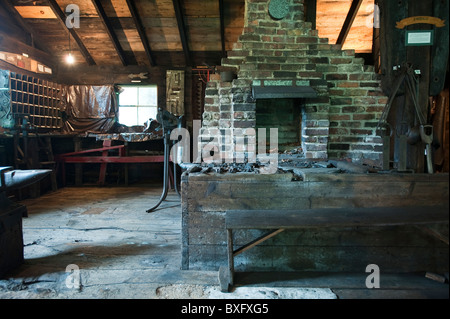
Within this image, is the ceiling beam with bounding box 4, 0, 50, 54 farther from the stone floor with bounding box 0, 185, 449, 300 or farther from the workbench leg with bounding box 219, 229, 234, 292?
the workbench leg with bounding box 219, 229, 234, 292

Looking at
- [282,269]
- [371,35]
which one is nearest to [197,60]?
[371,35]

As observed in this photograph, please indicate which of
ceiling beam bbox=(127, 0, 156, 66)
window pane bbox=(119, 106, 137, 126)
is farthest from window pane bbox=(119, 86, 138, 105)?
ceiling beam bbox=(127, 0, 156, 66)

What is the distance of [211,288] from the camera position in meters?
1.63

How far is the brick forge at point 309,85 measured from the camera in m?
3.03

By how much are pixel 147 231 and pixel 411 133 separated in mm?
2387

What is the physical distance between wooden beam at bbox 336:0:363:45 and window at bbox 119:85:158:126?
3.73 meters

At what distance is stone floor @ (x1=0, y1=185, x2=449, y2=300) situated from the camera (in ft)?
5.12

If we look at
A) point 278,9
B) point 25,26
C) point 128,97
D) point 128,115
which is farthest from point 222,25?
point 25,26

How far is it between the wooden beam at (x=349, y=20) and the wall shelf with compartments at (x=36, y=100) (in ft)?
17.5

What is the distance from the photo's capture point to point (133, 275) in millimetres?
1798

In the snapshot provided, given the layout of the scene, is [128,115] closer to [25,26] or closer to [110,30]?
[110,30]

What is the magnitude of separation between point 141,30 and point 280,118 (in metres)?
3.28

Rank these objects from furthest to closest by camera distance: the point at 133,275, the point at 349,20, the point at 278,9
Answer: the point at 349,20 → the point at 278,9 → the point at 133,275

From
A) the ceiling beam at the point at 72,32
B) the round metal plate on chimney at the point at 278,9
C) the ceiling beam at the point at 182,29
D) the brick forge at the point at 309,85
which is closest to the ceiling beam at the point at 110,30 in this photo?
the ceiling beam at the point at 72,32
